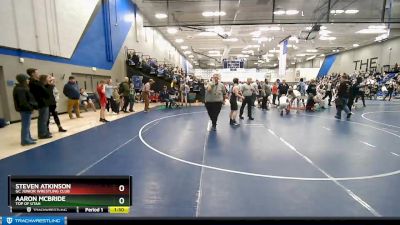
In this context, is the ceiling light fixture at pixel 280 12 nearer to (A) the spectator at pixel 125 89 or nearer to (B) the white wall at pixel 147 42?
(B) the white wall at pixel 147 42

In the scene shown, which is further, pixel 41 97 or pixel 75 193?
pixel 41 97

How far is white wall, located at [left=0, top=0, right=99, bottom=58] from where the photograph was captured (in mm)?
8430

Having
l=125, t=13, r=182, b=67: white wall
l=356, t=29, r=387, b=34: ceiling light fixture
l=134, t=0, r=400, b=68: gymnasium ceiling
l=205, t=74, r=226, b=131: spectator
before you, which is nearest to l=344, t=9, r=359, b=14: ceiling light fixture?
l=134, t=0, r=400, b=68: gymnasium ceiling

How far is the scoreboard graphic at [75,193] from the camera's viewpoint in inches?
32.5

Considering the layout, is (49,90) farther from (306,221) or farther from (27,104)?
(306,221)

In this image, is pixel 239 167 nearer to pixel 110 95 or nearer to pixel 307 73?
pixel 110 95

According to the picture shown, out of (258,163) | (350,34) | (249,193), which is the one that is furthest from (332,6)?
(249,193)

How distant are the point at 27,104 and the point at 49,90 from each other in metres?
0.98

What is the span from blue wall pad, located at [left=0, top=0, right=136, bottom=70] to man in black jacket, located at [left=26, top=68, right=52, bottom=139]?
4889 mm

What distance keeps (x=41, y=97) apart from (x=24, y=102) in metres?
0.59

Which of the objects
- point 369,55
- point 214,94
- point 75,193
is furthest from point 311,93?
point 369,55

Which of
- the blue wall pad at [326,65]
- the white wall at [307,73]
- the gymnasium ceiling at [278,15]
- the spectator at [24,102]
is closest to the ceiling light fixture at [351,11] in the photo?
the gymnasium ceiling at [278,15]

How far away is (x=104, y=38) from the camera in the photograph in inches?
561
